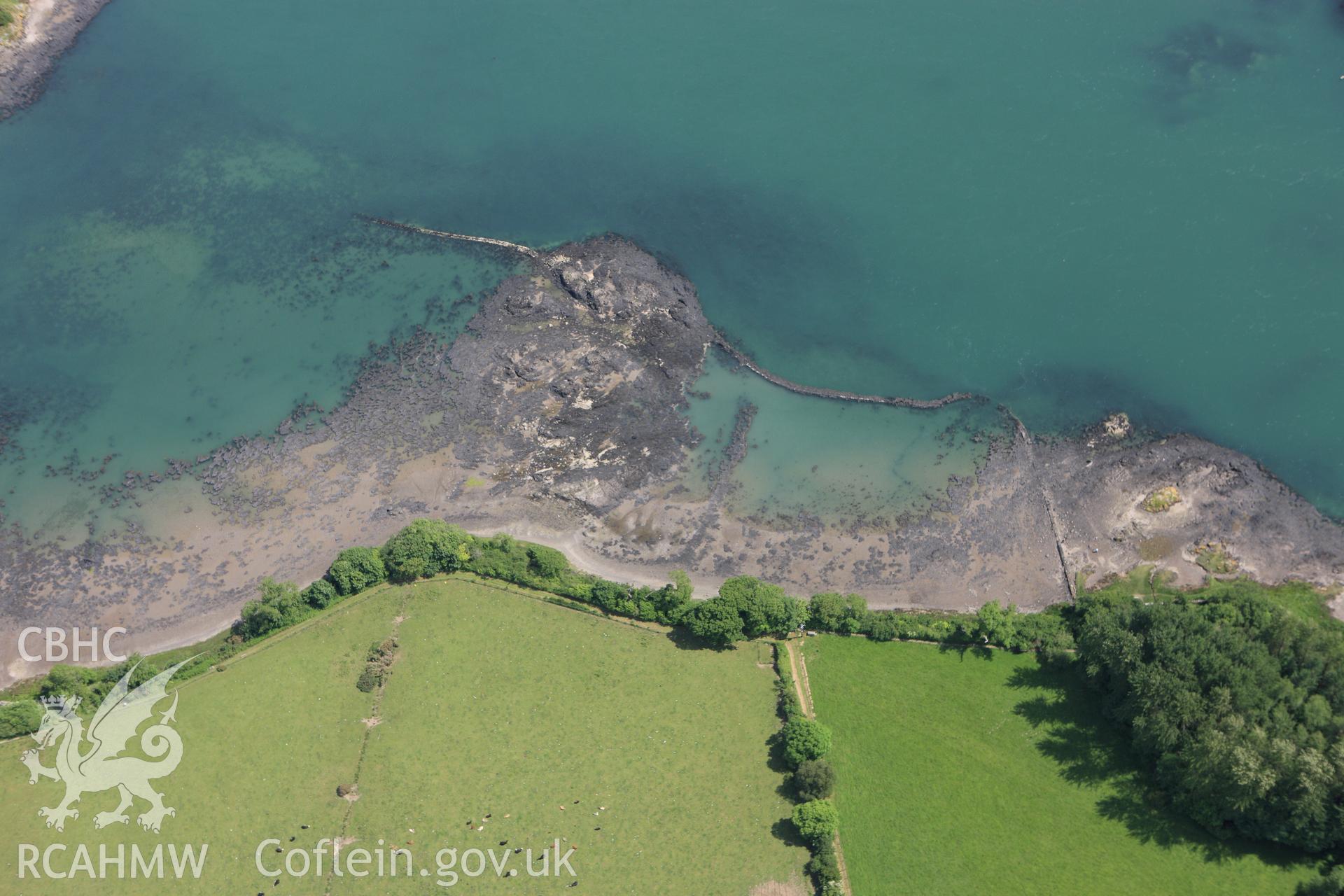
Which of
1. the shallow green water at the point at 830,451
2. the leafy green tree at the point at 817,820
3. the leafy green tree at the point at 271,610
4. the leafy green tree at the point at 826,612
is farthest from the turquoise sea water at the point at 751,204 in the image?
the leafy green tree at the point at 817,820

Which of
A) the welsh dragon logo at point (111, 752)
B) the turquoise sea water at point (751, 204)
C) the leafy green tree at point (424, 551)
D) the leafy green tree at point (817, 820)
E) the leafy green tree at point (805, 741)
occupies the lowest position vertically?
the welsh dragon logo at point (111, 752)

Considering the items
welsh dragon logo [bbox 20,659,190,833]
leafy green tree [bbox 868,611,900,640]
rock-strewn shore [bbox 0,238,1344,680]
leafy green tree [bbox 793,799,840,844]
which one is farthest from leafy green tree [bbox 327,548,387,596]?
leafy green tree [bbox 868,611,900,640]

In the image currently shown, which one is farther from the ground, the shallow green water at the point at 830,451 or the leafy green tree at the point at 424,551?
the shallow green water at the point at 830,451

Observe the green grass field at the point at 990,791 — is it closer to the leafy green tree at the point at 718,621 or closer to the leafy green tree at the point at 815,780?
the leafy green tree at the point at 815,780

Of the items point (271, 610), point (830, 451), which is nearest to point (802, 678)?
point (830, 451)

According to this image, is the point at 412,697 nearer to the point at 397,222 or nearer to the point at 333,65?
the point at 397,222

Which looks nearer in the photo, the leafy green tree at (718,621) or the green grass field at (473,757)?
the green grass field at (473,757)

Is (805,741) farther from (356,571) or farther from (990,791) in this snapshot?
(356,571)
